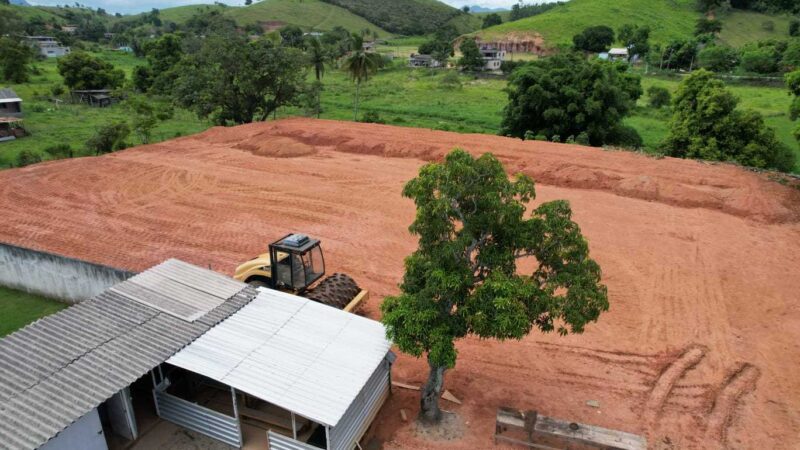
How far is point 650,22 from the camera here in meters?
91.6

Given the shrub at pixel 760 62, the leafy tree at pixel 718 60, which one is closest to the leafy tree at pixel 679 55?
the leafy tree at pixel 718 60

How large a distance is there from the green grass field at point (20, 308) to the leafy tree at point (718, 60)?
69.9 m

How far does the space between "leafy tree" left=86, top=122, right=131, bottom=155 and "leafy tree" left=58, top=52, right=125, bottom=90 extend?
23.3 metres

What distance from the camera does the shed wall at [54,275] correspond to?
1238 centimetres

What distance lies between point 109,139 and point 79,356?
975 inches

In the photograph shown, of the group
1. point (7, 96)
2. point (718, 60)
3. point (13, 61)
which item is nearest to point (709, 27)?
point (718, 60)

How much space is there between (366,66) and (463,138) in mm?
11324

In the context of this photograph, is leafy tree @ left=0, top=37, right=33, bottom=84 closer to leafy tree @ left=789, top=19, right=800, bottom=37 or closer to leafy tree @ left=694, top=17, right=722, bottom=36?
leafy tree @ left=694, top=17, right=722, bottom=36

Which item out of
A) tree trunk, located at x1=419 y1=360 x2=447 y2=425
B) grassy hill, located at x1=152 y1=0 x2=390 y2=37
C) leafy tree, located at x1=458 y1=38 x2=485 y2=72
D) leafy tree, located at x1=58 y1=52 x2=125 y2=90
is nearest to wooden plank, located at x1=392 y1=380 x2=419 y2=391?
tree trunk, located at x1=419 y1=360 x2=447 y2=425

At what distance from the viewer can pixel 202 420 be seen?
28.8ft

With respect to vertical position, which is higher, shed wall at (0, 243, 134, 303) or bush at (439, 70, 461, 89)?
bush at (439, 70, 461, 89)

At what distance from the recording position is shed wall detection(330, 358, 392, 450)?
8055 millimetres

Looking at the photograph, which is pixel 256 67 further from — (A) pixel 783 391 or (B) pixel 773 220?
(A) pixel 783 391

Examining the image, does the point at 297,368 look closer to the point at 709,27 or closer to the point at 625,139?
the point at 625,139
